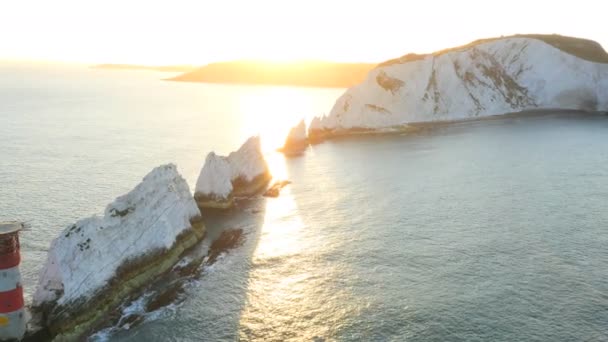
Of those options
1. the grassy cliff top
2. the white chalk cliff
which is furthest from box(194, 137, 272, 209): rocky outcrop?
the grassy cliff top

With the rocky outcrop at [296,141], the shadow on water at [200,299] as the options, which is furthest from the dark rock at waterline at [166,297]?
the rocky outcrop at [296,141]

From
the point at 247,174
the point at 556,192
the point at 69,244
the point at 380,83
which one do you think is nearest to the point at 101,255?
the point at 69,244

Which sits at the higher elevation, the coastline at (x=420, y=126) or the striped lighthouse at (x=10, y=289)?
the coastline at (x=420, y=126)

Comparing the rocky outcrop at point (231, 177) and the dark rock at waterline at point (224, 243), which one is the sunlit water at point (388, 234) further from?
the rocky outcrop at point (231, 177)

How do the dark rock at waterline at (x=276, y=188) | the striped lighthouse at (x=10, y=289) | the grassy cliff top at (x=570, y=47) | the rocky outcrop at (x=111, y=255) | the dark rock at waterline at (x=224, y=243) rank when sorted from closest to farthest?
the striped lighthouse at (x=10, y=289) < the rocky outcrop at (x=111, y=255) < the dark rock at waterline at (x=224, y=243) < the dark rock at waterline at (x=276, y=188) < the grassy cliff top at (x=570, y=47)

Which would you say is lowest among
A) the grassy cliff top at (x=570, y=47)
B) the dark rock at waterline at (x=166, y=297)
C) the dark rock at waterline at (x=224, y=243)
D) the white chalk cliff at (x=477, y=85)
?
the dark rock at waterline at (x=166, y=297)

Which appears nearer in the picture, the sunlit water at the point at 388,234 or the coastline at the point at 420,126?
the sunlit water at the point at 388,234

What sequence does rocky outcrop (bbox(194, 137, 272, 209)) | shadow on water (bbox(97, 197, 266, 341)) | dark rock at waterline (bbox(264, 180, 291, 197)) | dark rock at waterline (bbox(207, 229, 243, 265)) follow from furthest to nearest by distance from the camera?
dark rock at waterline (bbox(264, 180, 291, 197)), rocky outcrop (bbox(194, 137, 272, 209)), dark rock at waterline (bbox(207, 229, 243, 265)), shadow on water (bbox(97, 197, 266, 341))

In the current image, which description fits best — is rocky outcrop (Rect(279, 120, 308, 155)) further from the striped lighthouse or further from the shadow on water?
the striped lighthouse
